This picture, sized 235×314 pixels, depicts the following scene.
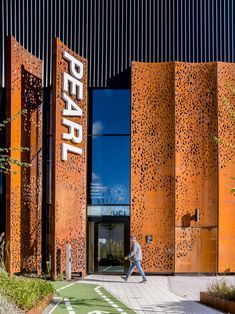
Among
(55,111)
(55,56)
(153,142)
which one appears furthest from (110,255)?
(55,56)

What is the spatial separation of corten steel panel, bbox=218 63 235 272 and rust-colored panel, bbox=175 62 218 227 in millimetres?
229

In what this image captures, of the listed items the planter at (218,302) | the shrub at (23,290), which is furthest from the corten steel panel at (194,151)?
the shrub at (23,290)

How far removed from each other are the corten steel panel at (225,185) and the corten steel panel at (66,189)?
5.15 metres

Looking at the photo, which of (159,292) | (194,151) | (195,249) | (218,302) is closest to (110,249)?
(195,249)

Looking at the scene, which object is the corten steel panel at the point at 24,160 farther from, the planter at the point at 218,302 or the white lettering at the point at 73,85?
the planter at the point at 218,302

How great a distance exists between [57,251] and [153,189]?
4657 millimetres

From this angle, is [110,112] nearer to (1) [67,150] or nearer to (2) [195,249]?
(1) [67,150]

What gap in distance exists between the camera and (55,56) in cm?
2183

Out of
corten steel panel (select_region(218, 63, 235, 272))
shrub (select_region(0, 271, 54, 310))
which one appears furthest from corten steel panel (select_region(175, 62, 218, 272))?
shrub (select_region(0, 271, 54, 310))

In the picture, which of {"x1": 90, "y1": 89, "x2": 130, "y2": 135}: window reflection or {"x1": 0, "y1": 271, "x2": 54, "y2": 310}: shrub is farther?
{"x1": 90, "y1": 89, "x2": 130, "y2": 135}: window reflection

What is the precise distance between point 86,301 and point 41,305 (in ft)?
9.44

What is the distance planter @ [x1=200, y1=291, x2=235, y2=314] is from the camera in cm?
1277

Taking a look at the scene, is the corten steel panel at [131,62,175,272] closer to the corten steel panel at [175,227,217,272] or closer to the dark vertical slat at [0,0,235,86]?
the corten steel panel at [175,227,217,272]

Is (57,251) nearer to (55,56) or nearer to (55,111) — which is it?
(55,111)
